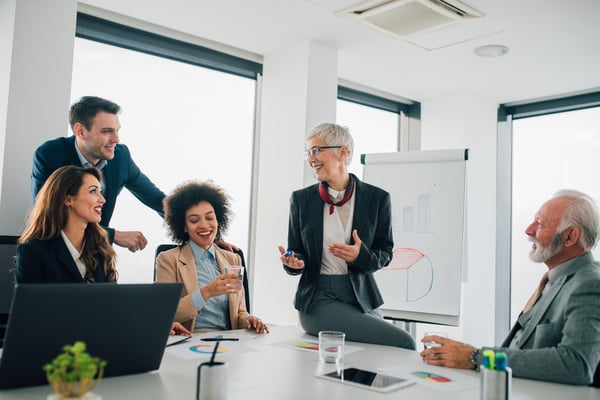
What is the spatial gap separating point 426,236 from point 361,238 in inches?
70.5

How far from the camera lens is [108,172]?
113 inches

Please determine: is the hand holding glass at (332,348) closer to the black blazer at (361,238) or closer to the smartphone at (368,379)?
the smartphone at (368,379)

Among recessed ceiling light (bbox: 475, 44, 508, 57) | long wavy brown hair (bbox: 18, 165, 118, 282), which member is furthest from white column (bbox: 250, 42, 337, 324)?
long wavy brown hair (bbox: 18, 165, 118, 282)

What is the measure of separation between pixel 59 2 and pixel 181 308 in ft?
6.29

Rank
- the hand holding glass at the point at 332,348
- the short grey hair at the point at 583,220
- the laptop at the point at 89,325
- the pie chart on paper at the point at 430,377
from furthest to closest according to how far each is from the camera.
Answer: the short grey hair at the point at 583,220 → the hand holding glass at the point at 332,348 → the pie chart on paper at the point at 430,377 → the laptop at the point at 89,325

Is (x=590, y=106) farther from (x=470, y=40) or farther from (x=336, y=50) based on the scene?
(x=336, y=50)

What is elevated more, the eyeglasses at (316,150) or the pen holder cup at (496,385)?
the eyeglasses at (316,150)

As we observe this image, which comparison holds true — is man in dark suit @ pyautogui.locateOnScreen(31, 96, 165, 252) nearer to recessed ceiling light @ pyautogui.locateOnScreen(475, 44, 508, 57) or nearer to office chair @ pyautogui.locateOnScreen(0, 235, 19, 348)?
office chair @ pyautogui.locateOnScreen(0, 235, 19, 348)

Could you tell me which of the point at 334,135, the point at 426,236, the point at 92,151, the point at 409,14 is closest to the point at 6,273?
the point at 92,151

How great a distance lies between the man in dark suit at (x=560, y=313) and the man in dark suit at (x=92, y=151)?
167cm

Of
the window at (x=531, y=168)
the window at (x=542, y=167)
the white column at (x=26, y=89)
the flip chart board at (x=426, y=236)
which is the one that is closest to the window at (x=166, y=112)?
the white column at (x=26, y=89)

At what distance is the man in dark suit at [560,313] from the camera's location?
4.92 ft

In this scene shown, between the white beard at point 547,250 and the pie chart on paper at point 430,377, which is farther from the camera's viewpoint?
the white beard at point 547,250

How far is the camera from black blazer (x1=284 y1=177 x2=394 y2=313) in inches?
92.2
